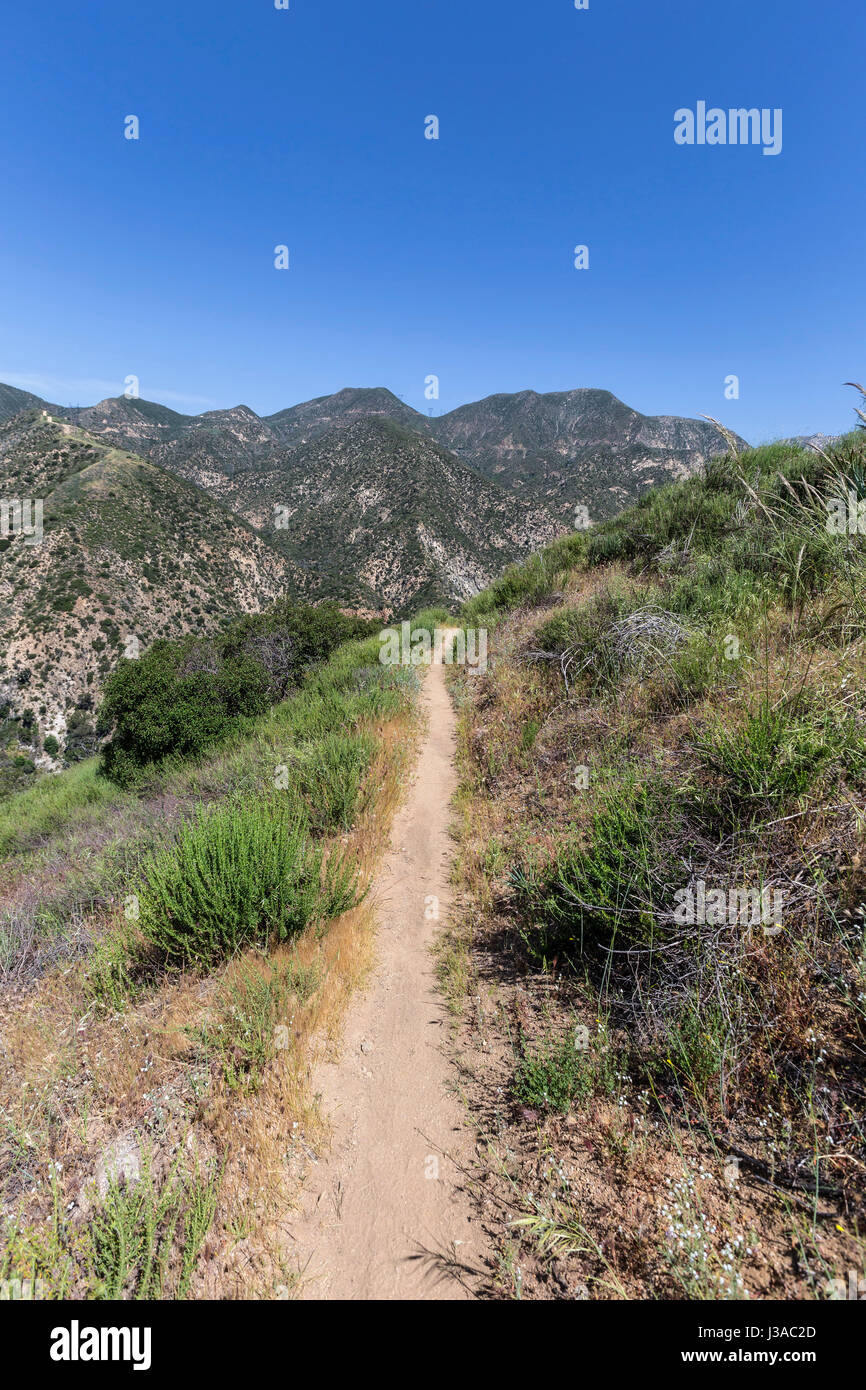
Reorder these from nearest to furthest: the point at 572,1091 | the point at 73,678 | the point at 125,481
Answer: the point at 572,1091
the point at 73,678
the point at 125,481

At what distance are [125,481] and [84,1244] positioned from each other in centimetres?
6892

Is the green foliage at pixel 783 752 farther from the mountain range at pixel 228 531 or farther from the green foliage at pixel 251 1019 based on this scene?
the mountain range at pixel 228 531

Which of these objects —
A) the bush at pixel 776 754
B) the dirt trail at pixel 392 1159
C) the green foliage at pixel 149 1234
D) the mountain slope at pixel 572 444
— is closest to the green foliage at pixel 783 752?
the bush at pixel 776 754

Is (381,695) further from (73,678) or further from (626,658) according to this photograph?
(73,678)

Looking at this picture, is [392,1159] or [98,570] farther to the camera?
[98,570]

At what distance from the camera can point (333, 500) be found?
76.3 meters

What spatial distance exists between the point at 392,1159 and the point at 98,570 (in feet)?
188

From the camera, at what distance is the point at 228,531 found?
201 feet

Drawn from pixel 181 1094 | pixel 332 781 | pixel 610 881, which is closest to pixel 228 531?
pixel 332 781

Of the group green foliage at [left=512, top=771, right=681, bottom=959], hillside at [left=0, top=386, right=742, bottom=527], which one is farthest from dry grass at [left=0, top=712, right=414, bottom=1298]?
hillside at [left=0, top=386, right=742, bottom=527]

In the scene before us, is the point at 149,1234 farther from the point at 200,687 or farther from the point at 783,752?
the point at 200,687

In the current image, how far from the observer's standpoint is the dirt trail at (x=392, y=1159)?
1.91m

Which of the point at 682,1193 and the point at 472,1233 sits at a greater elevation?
the point at 682,1193
